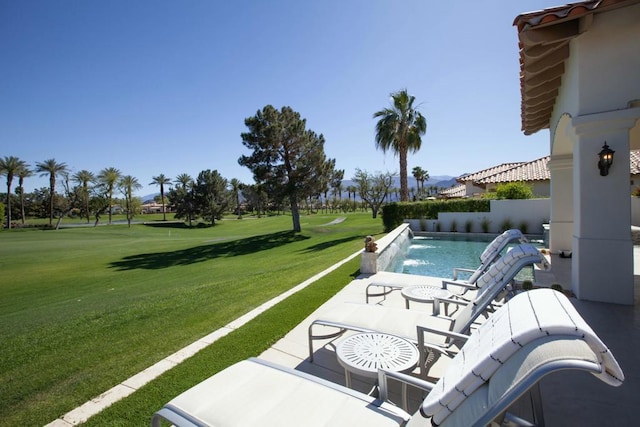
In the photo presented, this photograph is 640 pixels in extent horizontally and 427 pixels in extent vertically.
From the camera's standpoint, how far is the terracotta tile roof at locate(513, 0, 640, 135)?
3975mm

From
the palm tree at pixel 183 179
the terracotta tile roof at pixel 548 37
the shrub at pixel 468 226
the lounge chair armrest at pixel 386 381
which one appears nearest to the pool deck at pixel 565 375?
the lounge chair armrest at pixel 386 381

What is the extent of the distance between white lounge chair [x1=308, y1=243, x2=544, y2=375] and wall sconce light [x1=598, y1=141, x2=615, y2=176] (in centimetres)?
191

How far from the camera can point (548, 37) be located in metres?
4.31

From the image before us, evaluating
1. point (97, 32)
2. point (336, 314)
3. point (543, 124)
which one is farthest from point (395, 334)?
point (97, 32)

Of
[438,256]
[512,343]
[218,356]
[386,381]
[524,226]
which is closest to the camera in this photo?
[512,343]

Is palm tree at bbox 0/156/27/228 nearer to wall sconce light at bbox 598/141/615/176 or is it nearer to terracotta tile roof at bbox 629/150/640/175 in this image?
wall sconce light at bbox 598/141/615/176

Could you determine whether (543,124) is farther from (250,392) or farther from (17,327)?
(17,327)

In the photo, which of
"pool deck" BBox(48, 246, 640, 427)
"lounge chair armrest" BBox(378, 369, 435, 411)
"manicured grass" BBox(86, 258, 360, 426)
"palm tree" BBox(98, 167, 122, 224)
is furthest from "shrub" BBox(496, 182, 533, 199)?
"palm tree" BBox(98, 167, 122, 224)

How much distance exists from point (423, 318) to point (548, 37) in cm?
445

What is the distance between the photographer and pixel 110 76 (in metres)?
16.3

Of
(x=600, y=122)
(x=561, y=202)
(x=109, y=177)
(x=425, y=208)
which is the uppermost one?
(x=109, y=177)

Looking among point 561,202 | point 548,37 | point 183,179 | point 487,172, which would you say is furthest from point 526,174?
point 183,179

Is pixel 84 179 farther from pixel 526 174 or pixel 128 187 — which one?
pixel 526 174

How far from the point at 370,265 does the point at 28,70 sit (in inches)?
879
